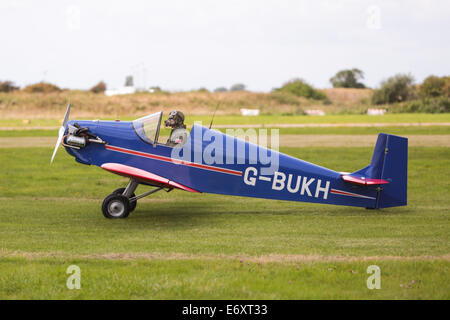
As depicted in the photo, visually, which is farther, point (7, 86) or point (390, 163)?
point (7, 86)

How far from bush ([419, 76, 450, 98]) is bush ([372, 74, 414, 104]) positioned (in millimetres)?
1495

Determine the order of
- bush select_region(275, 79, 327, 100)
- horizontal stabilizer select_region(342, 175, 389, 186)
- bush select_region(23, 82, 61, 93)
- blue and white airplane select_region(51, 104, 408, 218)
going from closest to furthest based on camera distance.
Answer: blue and white airplane select_region(51, 104, 408, 218)
horizontal stabilizer select_region(342, 175, 389, 186)
bush select_region(23, 82, 61, 93)
bush select_region(275, 79, 327, 100)

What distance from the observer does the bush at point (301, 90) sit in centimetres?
9828

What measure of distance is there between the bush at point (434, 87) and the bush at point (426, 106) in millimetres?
2896

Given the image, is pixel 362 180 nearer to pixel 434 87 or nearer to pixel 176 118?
pixel 176 118

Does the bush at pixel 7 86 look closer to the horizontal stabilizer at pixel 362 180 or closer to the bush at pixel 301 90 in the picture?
the bush at pixel 301 90

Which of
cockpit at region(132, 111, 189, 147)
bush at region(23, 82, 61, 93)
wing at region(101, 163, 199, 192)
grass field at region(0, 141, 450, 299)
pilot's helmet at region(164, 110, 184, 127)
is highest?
bush at region(23, 82, 61, 93)

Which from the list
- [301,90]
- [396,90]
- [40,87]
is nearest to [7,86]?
[40,87]

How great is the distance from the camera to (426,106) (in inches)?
1953

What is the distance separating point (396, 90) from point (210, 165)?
46.9m

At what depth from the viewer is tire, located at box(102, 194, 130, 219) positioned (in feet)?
38.4

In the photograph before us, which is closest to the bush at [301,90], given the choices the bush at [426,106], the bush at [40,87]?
the bush at [40,87]

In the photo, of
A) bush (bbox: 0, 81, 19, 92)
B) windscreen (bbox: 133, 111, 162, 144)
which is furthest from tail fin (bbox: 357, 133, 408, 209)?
bush (bbox: 0, 81, 19, 92)

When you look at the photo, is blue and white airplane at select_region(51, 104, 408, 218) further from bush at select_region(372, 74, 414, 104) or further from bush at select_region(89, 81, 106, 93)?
bush at select_region(89, 81, 106, 93)
